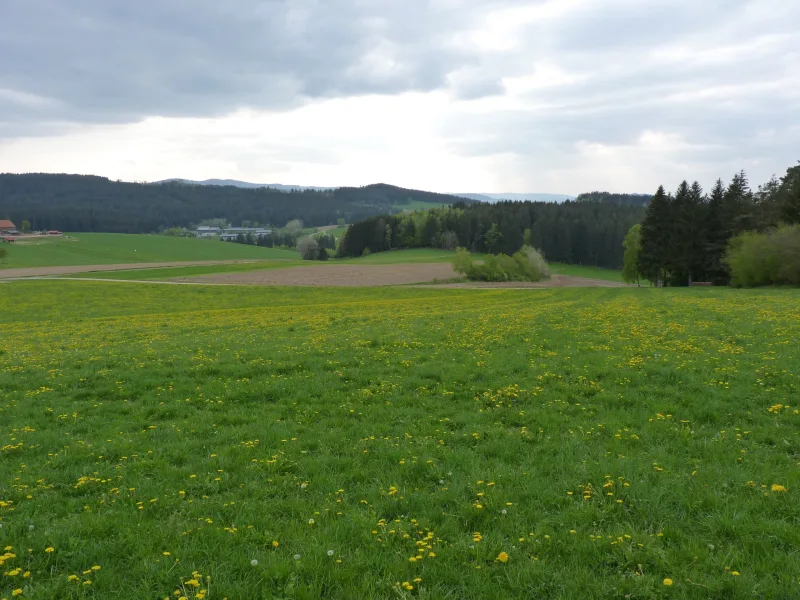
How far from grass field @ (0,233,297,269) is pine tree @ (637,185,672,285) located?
11542 cm

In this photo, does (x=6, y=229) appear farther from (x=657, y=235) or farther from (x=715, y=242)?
(x=715, y=242)

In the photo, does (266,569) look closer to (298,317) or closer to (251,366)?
(251,366)

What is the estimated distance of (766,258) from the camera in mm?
54125

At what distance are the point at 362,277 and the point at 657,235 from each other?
4501 cm

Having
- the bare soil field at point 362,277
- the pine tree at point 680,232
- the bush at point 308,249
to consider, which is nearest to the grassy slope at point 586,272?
the bare soil field at point 362,277

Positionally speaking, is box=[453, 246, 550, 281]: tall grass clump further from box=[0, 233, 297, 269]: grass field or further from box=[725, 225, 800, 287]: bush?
box=[0, 233, 297, 269]: grass field

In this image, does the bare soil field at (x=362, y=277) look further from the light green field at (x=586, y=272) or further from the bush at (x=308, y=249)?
the bush at (x=308, y=249)

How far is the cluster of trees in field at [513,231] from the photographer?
136 m

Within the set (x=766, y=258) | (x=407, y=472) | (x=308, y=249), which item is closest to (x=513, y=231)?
(x=308, y=249)

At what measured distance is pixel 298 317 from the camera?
30.8m

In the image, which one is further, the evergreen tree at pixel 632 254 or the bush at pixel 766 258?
the evergreen tree at pixel 632 254

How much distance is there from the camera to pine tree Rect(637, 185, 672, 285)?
7125cm

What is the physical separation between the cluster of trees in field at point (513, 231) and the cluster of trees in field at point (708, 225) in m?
60.2

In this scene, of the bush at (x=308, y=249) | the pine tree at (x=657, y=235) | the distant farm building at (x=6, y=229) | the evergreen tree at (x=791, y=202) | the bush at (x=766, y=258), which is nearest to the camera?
the bush at (x=766, y=258)
